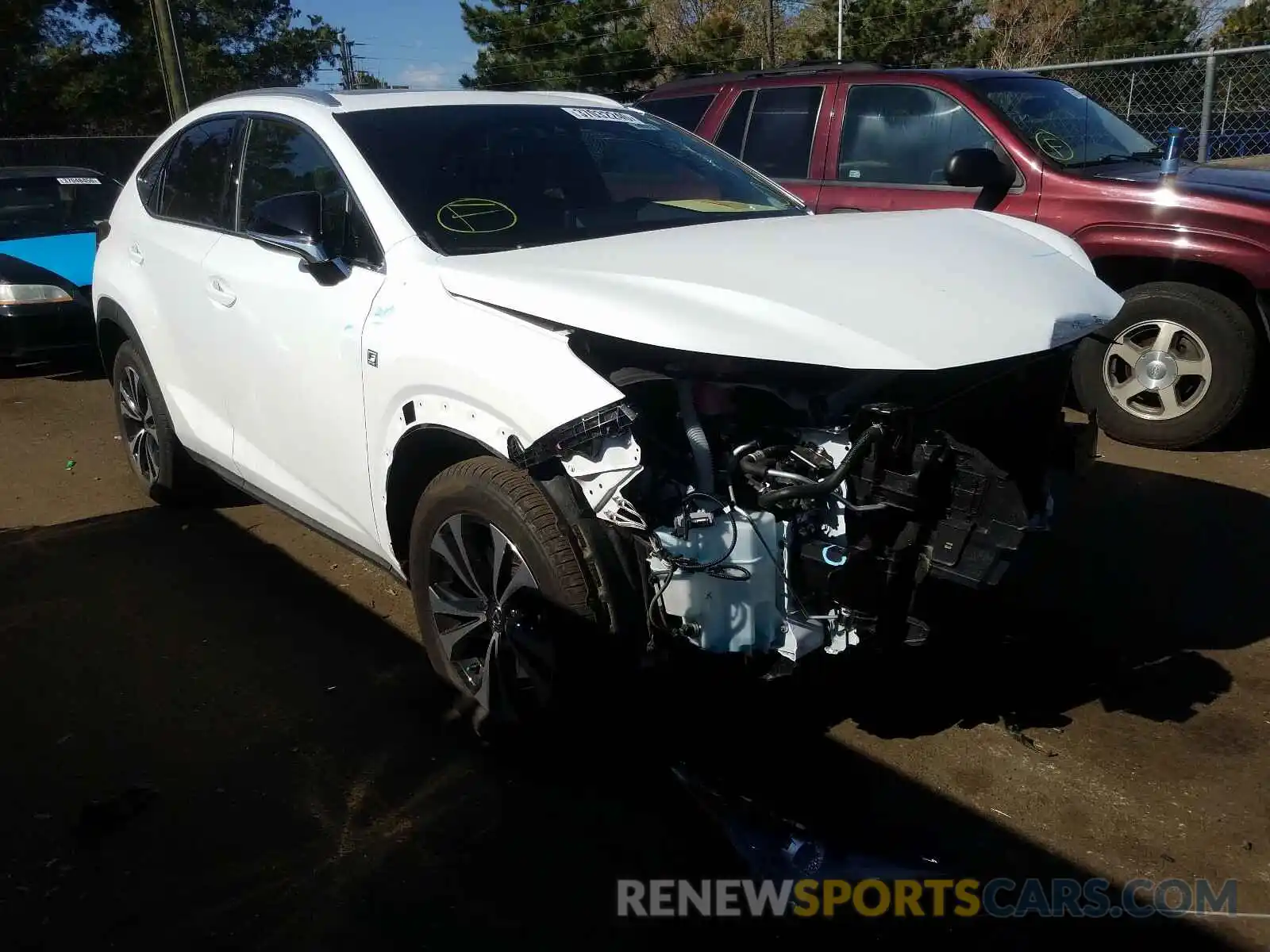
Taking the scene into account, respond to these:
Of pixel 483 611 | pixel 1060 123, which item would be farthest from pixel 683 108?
pixel 483 611

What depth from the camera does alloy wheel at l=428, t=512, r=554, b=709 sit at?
290 cm

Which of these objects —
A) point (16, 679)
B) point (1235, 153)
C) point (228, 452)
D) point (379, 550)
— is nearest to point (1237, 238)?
point (379, 550)

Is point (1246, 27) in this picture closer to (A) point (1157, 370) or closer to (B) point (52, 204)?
(A) point (1157, 370)

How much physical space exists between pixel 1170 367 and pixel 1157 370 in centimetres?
6

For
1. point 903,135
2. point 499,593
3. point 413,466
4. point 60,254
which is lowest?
point 499,593

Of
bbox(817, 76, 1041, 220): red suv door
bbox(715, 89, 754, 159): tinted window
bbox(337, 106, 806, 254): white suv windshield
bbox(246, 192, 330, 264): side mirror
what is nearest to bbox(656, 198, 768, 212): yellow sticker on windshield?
bbox(337, 106, 806, 254): white suv windshield

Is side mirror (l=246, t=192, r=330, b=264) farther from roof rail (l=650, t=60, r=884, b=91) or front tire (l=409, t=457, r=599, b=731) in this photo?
roof rail (l=650, t=60, r=884, b=91)

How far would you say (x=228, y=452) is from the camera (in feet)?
13.8

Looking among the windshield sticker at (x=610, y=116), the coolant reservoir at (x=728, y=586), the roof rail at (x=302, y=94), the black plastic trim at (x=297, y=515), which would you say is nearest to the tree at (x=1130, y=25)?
the windshield sticker at (x=610, y=116)

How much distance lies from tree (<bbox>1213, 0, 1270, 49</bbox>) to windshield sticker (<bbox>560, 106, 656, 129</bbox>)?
93.7ft

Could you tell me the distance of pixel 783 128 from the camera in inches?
266

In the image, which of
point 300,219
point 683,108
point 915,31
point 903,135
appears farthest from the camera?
point 915,31

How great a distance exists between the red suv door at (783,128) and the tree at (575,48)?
28.1 meters

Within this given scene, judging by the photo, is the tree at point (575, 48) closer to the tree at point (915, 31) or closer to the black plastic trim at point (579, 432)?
the tree at point (915, 31)
